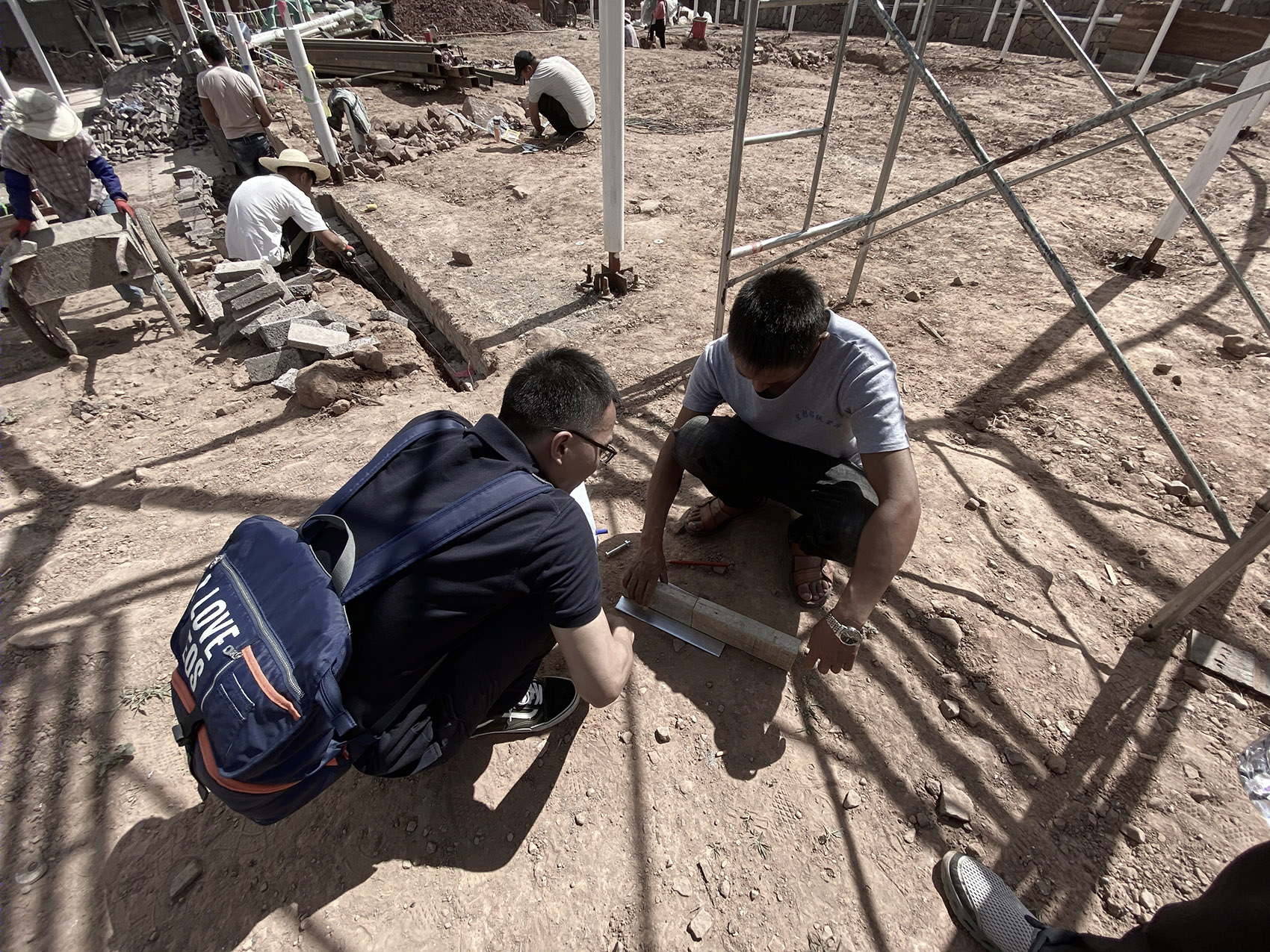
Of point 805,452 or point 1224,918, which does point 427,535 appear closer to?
point 805,452

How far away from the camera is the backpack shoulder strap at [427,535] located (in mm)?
1280

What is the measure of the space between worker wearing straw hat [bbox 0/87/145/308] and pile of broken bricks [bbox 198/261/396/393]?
95 cm

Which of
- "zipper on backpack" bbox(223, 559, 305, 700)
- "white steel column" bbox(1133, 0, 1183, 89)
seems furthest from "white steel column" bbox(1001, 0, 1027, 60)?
"zipper on backpack" bbox(223, 559, 305, 700)

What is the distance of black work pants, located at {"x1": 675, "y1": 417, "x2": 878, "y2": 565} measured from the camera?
2.12m

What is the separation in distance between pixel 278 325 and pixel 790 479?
3753 millimetres

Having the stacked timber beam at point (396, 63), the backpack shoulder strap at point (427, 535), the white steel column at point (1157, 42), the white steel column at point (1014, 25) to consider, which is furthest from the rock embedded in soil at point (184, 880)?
the white steel column at point (1014, 25)

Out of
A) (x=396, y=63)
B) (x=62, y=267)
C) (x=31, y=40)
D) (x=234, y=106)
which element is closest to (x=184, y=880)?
(x=62, y=267)

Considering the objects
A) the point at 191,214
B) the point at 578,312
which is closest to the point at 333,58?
the point at 191,214

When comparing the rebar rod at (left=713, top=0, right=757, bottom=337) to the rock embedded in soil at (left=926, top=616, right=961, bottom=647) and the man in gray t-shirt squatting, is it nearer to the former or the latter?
the man in gray t-shirt squatting

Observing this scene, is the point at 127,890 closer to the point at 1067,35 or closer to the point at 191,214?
the point at 1067,35

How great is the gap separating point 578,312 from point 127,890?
3.75 meters

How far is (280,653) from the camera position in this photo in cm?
123

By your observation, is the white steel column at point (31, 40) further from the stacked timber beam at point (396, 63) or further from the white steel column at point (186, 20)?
the stacked timber beam at point (396, 63)

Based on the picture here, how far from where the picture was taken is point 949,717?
197cm
